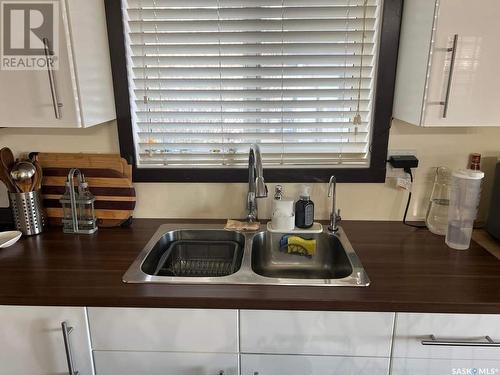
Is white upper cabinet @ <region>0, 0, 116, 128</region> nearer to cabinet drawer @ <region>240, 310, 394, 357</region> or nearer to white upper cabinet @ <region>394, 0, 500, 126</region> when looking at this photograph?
cabinet drawer @ <region>240, 310, 394, 357</region>

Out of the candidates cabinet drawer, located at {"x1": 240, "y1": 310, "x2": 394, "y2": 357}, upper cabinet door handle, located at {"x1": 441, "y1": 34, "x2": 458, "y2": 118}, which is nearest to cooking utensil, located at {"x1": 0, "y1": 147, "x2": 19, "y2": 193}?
cabinet drawer, located at {"x1": 240, "y1": 310, "x2": 394, "y2": 357}

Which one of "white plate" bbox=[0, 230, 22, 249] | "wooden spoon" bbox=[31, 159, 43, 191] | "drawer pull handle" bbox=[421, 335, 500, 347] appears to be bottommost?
"drawer pull handle" bbox=[421, 335, 500, 347]

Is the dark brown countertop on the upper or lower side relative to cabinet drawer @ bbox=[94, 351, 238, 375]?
upper

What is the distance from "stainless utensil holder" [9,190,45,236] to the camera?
1.55 m

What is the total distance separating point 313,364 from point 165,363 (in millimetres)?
471

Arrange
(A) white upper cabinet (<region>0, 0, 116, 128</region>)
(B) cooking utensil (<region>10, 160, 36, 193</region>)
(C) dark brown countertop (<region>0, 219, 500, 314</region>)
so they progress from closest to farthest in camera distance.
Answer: (C) dark brown countertop (<region>0, 219, 500, 314</region>), (A) white upper cabinet (<region>0, 0, 116, 128</region>), (B) cooking utensil (<region>10, 160, 36, 193</region>)

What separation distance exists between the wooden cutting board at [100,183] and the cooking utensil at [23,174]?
0.11 metres

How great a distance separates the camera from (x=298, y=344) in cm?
118

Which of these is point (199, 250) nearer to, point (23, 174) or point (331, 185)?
point (331, 185)

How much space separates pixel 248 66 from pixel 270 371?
115cm

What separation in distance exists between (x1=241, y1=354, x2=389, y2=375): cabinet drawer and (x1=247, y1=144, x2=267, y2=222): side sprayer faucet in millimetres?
585

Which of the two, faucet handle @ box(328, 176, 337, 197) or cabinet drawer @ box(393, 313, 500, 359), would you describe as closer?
cabinet drawer @ box(393, 313, 500, 359)

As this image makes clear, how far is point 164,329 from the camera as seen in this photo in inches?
46.4

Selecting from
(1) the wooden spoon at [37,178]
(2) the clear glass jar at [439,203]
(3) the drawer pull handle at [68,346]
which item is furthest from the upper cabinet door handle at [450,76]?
(1) the wooden spoon at [37,178]
